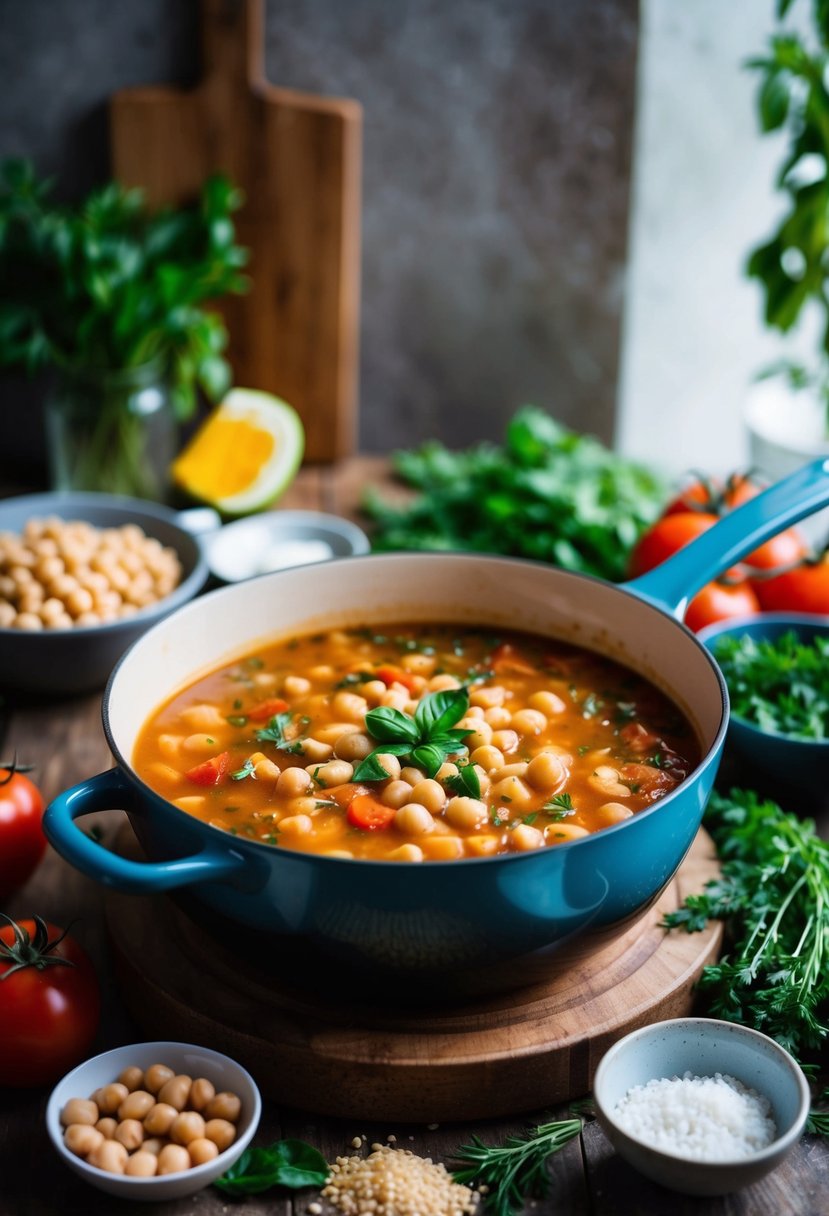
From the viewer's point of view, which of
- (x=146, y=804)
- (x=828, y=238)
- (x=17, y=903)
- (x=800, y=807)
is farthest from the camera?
(x=828, y=238)

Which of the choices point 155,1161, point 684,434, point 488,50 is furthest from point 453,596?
point 684,434

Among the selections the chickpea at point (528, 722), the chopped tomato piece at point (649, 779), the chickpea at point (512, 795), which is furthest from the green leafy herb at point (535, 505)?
the chickpea at point (512, 795)

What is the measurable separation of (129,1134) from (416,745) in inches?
30.8

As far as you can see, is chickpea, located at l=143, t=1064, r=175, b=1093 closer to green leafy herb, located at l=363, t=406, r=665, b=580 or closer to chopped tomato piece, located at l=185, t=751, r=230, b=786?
chopped tomato piece, located at l=185, t=751, r=230, b=786

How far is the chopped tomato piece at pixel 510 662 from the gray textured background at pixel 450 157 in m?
2.14

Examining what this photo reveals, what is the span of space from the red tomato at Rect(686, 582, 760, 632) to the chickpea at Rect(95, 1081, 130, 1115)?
178 centimetres

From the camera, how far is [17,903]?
2.49 meters

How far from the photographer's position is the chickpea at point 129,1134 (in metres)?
1.86

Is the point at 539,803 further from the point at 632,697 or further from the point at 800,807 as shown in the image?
the point at 800,807

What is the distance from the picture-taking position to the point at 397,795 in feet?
7.08

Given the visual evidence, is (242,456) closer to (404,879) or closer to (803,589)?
(803,589)

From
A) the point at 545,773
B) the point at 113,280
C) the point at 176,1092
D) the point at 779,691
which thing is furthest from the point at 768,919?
the point at 113,280

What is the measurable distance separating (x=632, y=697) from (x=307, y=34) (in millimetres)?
2634

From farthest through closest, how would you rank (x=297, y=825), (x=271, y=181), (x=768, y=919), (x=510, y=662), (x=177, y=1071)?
(x=271, y=181), (x=510, y=662), (x=768, y=919), (x=297, y=825), (x=177, y=1071)
